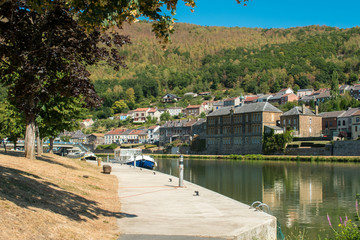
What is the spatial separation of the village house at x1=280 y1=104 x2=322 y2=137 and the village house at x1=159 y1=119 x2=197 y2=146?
4141 cm

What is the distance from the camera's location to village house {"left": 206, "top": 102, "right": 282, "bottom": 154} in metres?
93.1

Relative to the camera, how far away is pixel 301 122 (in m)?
89.6

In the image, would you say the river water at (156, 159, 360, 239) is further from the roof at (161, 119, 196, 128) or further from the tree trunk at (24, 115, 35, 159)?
the roof at (161, 119, 196, 128)

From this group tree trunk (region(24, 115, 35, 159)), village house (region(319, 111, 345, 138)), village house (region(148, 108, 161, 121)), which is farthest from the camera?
village house (region(148, 108, 161, 121))

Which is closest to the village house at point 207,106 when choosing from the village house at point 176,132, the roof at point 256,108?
the village house at point 176,132

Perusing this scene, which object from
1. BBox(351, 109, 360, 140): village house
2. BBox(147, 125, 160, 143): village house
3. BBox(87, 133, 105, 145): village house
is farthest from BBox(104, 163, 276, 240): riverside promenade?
BBox(87, 133, 105, 145): village house

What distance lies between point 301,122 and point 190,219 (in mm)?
82192

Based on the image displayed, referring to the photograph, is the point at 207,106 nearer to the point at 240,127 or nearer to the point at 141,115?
the point at 141,115

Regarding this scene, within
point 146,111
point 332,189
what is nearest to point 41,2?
point 332,189

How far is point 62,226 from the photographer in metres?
8.97

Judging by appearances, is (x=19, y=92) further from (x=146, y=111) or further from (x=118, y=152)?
(x=146, y=111)

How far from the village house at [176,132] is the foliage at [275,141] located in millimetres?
41141

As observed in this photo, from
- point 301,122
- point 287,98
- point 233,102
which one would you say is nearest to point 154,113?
point 233,102

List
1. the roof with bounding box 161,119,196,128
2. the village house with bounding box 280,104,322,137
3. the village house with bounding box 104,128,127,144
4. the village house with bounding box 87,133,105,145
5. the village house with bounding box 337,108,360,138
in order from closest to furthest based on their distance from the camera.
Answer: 1. the village house with bounding box 337,108,360,138
2. the village house with bounding box 280,104,322,137
3. the roof with bounding box 161,119,196,128
4. the village house with bounding box 104,128,127,144
5. the village house with bounding box 87,133,105,145
